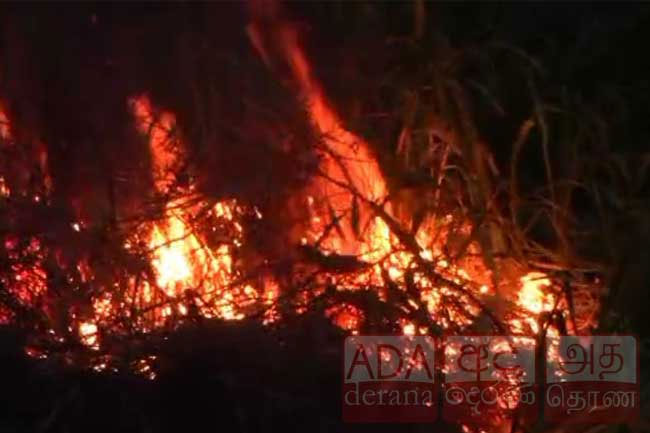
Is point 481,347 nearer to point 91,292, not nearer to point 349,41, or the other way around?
point 91,292

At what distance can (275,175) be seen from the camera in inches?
217

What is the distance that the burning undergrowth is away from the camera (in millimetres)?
5082

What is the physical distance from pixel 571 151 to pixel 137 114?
216 centimetres

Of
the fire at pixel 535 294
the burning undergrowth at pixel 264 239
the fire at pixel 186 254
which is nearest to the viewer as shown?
the burning undergrowth at pixel 264 239

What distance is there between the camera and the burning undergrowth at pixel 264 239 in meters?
5.08

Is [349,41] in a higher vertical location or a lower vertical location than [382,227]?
higher

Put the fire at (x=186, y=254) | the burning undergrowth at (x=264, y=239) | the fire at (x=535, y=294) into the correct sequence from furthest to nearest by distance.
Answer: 1. the fire at (x=535, y=294)
2. the fire at (x=186, y=254)
3. the burning undergrowth at (x=264, y=239)

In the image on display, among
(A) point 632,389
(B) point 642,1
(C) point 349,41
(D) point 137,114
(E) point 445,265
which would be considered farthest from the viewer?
(B) point 642,1

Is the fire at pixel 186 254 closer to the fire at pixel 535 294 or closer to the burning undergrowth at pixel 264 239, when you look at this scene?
the burning undergrowth at pixel 264 239

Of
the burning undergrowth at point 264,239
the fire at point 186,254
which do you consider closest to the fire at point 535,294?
the burning undergrowth at point 264,239

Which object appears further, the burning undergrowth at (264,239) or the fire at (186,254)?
the fire at (186,254)

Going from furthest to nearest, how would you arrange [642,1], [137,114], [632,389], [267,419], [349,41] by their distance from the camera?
[642,1], [349,41], [137,114], [632,389], [267,419]

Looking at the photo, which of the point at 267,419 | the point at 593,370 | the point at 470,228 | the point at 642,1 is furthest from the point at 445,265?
the point at 642,1

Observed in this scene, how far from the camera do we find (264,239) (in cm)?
539
